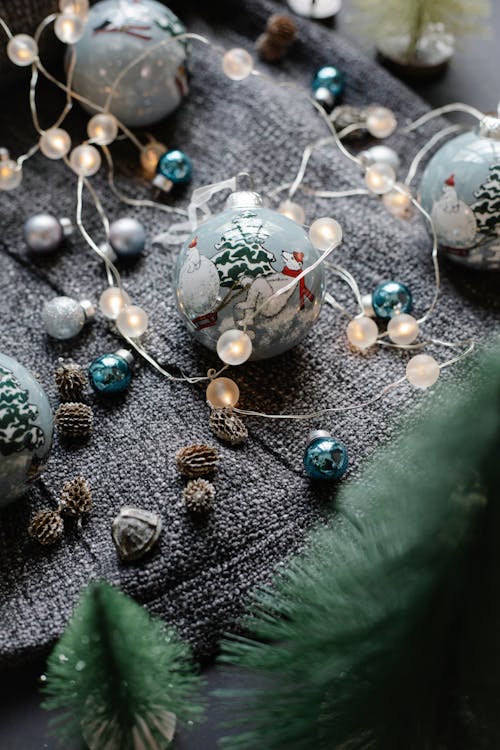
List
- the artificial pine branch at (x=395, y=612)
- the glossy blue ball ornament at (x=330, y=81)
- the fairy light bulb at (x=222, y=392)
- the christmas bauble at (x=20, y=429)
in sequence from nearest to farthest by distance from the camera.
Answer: the artificial pine branch at (x=395, y=612)
the christmas bauble at (x=20, y=429)
the fairy light bulb at (x=222, y=392)
the glossy blue ball ornament at (x=330, y=81)

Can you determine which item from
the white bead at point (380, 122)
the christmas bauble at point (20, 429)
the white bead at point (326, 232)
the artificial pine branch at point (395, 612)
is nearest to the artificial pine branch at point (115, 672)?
the artificial pine branch at point (395, 612)

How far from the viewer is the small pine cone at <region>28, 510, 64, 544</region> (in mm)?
668

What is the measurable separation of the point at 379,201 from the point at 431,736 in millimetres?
543

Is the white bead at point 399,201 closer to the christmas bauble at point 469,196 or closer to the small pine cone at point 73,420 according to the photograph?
the christmas bauble at point 469,196

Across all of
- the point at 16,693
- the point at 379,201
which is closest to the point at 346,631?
the point at 16,693

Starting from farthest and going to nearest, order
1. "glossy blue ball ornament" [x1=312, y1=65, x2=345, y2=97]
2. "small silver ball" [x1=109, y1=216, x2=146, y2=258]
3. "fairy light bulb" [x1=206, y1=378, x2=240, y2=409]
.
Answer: "glossy blue ball ornament" [x1=312, y1=65, x2=345, y2=97], "small silver ball" [x1=109, y1=216, x2=146, y2=258], "fairy light bulb" [x1=206, y1=378, x2=240, y2=409]

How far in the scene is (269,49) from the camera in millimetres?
984

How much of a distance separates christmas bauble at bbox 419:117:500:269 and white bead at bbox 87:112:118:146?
0.31m

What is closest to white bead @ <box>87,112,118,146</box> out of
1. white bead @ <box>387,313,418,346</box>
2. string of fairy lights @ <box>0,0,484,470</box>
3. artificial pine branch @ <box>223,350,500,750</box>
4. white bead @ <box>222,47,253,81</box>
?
string of fairy lights @ <box>0,0,484,470</box>

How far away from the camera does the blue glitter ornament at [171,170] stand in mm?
869

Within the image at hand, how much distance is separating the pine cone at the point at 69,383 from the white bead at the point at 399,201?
0.35 m

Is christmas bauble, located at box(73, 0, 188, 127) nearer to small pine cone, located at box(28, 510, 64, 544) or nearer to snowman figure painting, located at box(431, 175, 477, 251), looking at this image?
snowman figure painting, located at box(431, 175, 477, 251)

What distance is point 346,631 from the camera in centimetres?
48

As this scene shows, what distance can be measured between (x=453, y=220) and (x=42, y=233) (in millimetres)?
384
